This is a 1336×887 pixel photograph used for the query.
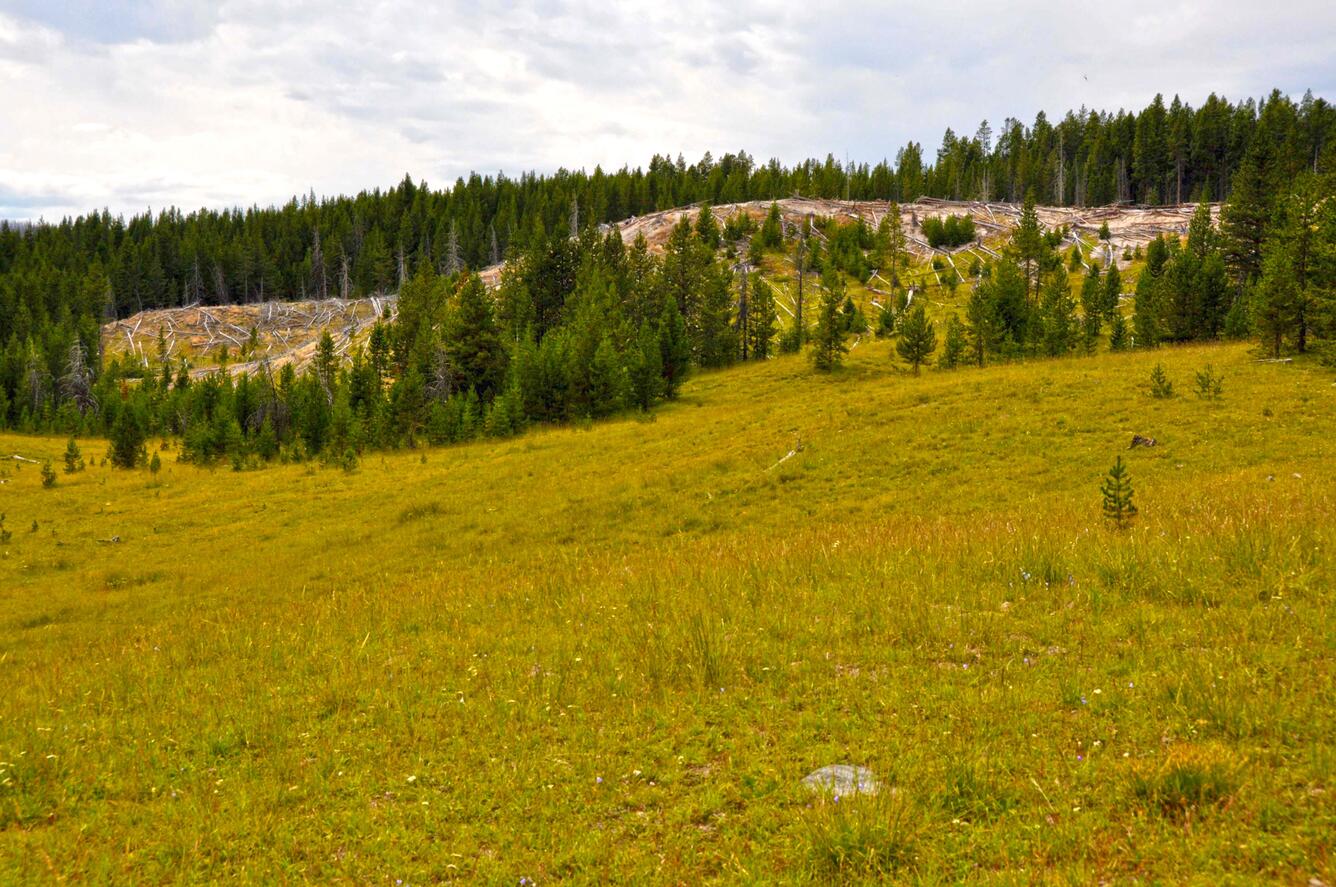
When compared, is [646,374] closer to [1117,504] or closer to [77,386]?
[1117,504]

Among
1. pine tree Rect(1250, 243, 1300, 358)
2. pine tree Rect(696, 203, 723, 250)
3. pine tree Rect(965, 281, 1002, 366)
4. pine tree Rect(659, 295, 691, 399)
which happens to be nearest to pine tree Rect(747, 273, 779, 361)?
pine tree Rect(659, 295, 691, 399)

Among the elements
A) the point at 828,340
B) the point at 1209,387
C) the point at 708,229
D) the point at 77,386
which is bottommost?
the point at 77,386

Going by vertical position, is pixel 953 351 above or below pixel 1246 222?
below

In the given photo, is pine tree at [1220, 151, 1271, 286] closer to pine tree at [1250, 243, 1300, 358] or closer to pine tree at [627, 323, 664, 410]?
pine tree at [1250, 243, 1300, 358]

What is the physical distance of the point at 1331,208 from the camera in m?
34.4

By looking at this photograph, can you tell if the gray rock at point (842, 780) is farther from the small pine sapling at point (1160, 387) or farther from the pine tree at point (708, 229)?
the pine tree at point (708, 229)

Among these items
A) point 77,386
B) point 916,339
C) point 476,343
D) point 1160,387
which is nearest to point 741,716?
point 1160,387

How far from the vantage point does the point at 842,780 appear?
5.44 meters

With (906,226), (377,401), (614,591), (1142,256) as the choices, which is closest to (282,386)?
(377,401)

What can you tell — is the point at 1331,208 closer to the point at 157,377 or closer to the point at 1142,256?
the point at 1142,256

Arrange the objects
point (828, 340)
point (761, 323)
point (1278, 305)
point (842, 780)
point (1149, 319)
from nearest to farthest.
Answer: point (842, 780) → point (1278, 305) → point (1149, 319) → point (828, 340) → point (761, 323)

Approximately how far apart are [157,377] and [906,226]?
141481mm

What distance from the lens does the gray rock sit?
17.0ft

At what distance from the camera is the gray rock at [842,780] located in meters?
5.19
